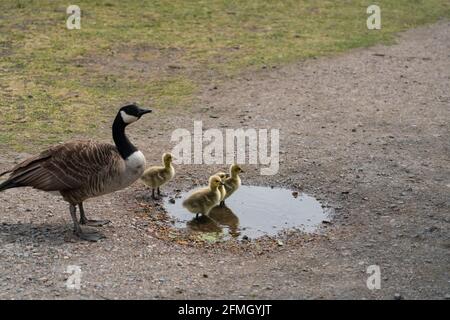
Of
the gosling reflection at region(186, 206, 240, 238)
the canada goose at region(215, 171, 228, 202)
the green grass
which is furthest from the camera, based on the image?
the green grass

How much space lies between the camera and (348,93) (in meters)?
12.1

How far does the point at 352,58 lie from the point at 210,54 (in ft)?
8.80

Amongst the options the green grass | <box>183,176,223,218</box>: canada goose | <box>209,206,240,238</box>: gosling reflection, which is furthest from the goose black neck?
the green grass

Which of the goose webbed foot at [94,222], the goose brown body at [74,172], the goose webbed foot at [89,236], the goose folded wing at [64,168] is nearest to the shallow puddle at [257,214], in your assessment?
the goose webbed foot at [94,222]

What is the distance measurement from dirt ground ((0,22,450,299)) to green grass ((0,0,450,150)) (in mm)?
854

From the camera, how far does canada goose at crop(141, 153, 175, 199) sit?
8188 mm

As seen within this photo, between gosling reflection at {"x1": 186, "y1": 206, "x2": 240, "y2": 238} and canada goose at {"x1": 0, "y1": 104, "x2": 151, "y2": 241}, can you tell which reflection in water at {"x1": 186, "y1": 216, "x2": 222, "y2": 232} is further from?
canada goose at {"x1": 0, "y1": 104, "x2": 151, "y2": 241}

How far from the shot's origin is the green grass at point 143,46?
11156mm

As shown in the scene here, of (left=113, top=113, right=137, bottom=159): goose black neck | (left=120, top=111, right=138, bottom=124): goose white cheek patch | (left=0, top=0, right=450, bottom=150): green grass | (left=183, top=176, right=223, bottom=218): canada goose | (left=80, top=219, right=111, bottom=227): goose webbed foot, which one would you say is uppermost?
(left=0, top=0, right=450, bottom=150): green grass

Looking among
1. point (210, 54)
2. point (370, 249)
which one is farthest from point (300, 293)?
point (210, 54)

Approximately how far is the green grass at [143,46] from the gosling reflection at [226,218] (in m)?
2.76

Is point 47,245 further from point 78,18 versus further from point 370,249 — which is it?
point 78,18

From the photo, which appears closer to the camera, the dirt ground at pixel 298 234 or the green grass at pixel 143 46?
the dirt ground at pixel 298 234

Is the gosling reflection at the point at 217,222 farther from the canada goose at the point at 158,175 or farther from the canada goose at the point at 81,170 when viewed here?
the canada goose at the point at 81,170
